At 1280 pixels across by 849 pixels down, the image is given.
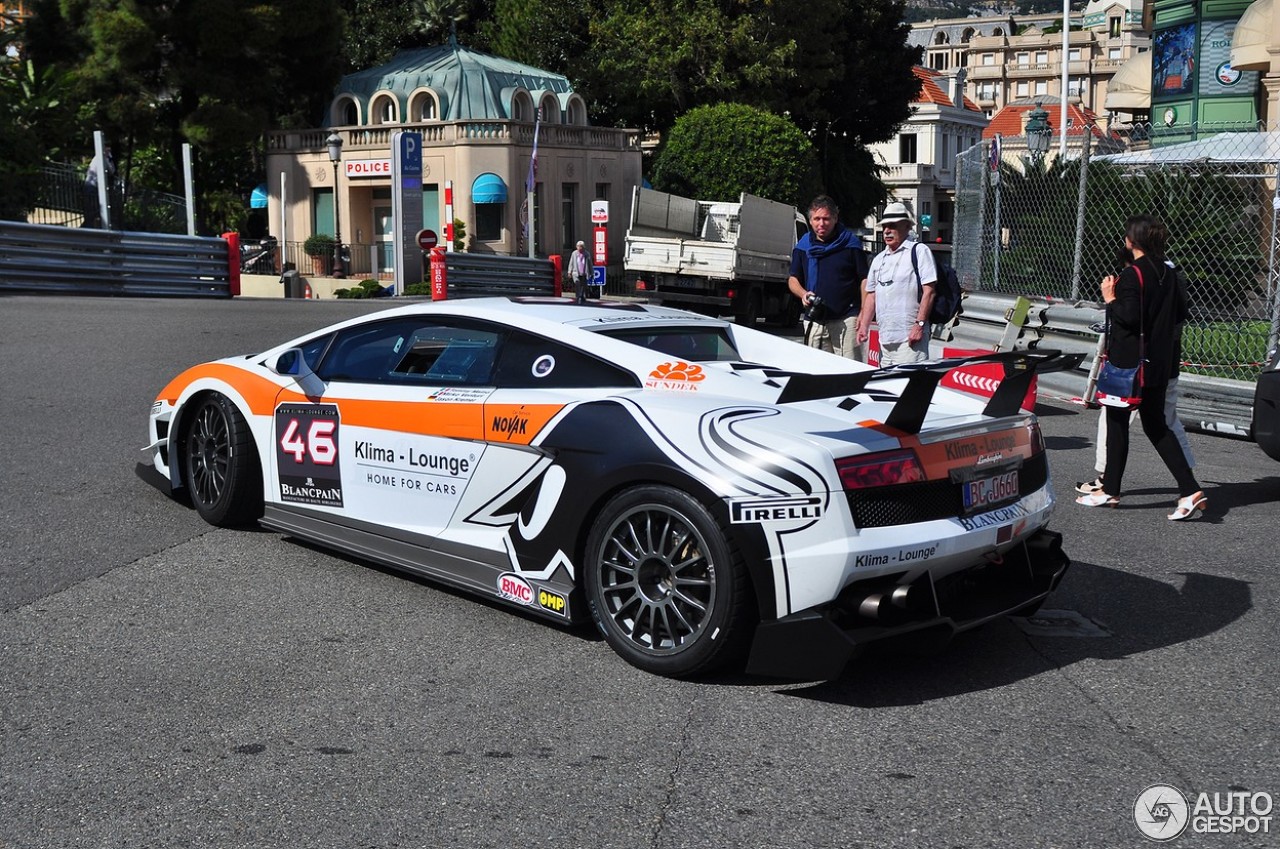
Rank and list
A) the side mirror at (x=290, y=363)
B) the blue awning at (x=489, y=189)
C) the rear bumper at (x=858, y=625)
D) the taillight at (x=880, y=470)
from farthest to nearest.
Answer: the blue awning at (x=489, y=189), the side mirror at (x=290, y=363), the taillight at (x=880, y=470), the rear bumper at (x=858, y=625)

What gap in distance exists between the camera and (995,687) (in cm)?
489

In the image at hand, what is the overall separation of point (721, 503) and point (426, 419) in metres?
1.65

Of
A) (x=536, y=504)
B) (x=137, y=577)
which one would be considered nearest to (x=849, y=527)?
(x=536, y=504)

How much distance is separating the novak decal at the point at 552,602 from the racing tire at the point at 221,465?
2063 mm

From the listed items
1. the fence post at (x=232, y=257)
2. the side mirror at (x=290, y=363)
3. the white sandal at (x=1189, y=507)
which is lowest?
the white sandal at (x=1189, y=507)

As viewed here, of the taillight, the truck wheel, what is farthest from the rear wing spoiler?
the truck wheel

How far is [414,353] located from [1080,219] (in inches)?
391

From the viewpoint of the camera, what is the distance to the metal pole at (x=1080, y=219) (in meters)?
13.6

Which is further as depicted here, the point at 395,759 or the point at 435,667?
the point at 435,667

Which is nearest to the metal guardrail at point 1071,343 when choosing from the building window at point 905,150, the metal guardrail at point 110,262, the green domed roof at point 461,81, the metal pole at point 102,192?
the metal guardrail at point 110,262

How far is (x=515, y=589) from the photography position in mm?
5391

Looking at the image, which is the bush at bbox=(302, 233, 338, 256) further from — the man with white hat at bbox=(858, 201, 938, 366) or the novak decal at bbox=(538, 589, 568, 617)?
the novak decal at bbox=(538, 589, 568, 617)

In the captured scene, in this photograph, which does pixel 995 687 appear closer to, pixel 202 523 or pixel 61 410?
pixel 202 523

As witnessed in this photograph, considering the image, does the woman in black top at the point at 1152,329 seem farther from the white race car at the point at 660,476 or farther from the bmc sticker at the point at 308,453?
the bmc sticker at the point at 308,453
